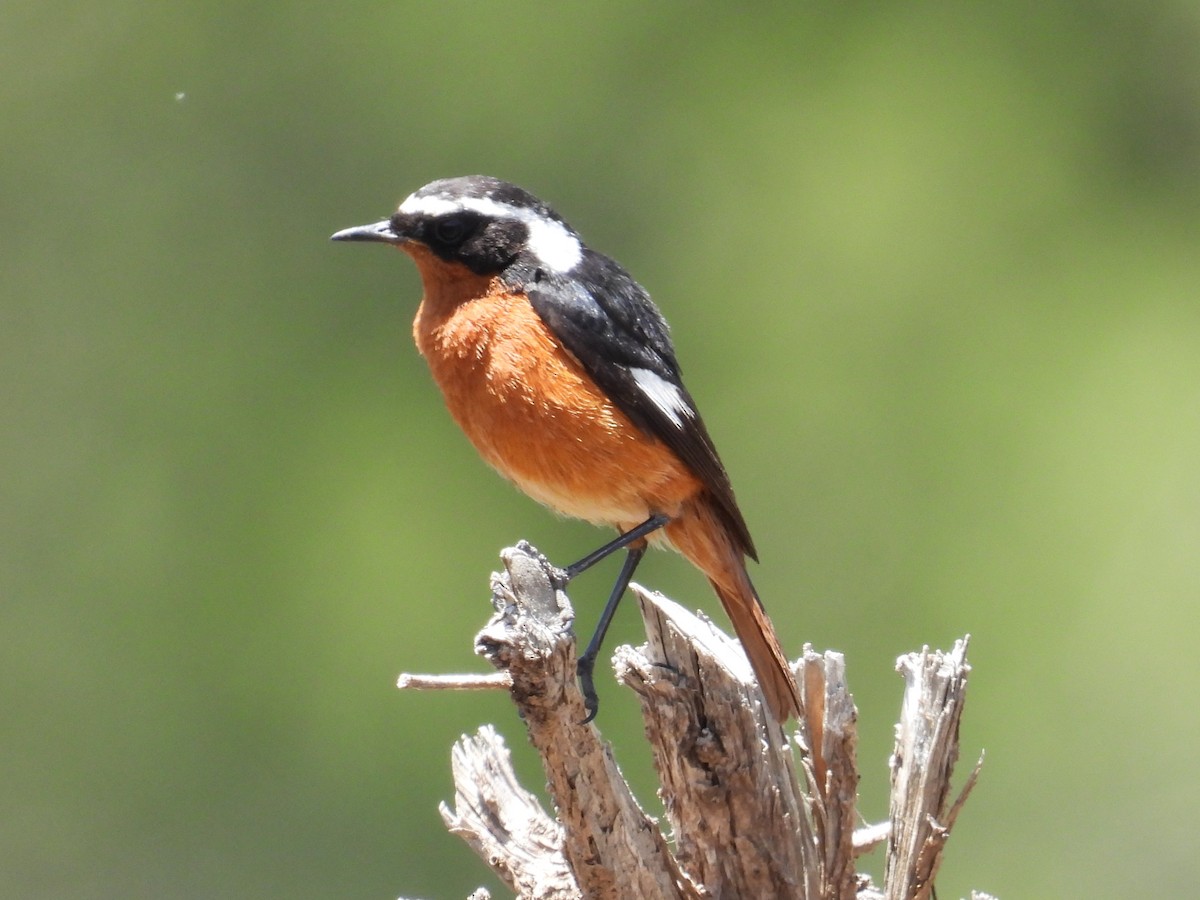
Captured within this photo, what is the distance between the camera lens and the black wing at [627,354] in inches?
152

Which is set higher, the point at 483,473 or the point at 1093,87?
the point at 1093,87

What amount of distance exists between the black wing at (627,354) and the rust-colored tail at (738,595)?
2.1 inches

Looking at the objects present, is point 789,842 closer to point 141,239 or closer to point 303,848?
point 303,848

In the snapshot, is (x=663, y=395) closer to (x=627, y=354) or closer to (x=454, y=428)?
(x=627, y=354)

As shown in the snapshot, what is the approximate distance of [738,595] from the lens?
389 cm

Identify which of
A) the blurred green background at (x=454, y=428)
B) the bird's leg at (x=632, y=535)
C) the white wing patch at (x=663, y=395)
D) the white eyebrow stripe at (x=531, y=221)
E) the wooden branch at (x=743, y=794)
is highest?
the blurred green background at (x=454, y=428)

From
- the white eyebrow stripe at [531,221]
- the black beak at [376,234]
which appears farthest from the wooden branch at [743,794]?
the black beak at [376,234]

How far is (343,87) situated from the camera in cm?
1045

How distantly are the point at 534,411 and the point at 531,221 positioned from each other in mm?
589

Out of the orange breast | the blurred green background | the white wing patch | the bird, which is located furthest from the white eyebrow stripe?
the blurred green background

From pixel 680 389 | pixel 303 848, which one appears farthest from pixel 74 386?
pixel 680 389

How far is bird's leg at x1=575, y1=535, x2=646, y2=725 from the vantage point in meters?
3.38

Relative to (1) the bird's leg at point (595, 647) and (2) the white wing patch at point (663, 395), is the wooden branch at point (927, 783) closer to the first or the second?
(1) the bird's leg at point (595, 647)

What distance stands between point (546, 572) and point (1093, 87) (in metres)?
9.65
